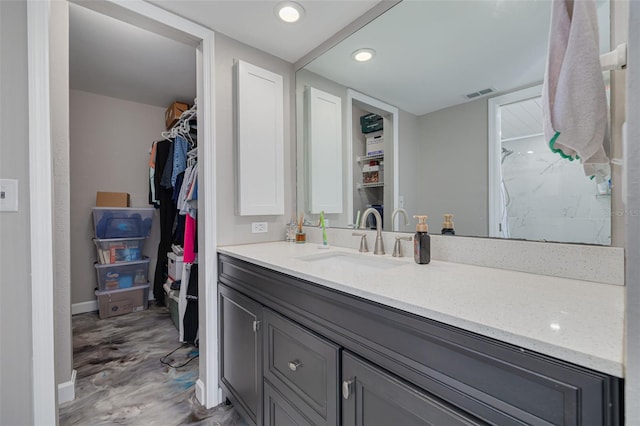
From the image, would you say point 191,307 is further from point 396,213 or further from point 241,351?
point 396,213

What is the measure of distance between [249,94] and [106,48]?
1451mm

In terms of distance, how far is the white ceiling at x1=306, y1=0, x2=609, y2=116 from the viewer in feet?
3.59

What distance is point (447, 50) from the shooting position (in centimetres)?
137

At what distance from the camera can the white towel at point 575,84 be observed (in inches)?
26.3

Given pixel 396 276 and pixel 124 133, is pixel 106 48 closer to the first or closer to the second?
pixel 124 133

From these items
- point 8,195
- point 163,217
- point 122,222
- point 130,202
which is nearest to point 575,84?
point 8,195

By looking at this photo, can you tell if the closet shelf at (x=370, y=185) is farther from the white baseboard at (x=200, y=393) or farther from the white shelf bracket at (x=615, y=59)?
the white baseboard at (x=200, y=393)

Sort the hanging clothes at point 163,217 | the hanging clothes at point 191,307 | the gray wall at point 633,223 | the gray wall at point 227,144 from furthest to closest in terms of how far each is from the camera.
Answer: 1. the hanging clothes at point 163,217
2. the hanging clothes at point 191,307
3. the gray wall at point 227,144
4. the gray wall at point 633,223

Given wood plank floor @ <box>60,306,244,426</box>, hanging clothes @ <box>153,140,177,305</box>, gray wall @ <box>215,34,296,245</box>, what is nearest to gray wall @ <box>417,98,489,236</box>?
gray wall @ <box>215,34,296,245</box>

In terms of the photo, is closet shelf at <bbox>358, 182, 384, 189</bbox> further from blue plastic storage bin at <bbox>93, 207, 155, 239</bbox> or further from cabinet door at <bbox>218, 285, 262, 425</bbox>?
blue plastic storage bin at <bbox>93, 207, 155, 239</bbox>

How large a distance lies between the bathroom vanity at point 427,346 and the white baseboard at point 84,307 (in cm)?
276

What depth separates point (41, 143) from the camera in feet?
3.73

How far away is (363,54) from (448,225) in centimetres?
116

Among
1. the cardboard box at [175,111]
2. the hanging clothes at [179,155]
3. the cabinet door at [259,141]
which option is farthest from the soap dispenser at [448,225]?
the cardboard box at [175,111]
